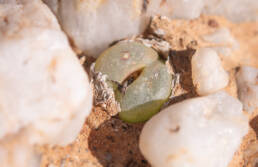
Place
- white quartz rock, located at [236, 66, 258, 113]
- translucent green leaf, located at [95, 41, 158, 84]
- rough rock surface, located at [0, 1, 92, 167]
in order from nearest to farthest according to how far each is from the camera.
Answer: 1. rough rock surface, located at [0, 1, 92, 167]
2. translucent green leaf, located at [95, 41, 158, 84]
3. white quartz rock, located at [236, 66, 258, 113]

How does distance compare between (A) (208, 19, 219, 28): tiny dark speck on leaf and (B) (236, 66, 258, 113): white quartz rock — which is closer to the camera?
(B) (236, 66, 258, 113): white quartz rock

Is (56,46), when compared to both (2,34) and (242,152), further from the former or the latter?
(242,152)

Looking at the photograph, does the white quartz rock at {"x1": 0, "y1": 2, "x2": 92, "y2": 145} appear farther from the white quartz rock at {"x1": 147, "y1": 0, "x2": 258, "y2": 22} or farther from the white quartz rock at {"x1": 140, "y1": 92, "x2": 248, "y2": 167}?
the white quartz rock at {"x1": 147, "y1": 0, "x2": 258, "y2": 22}

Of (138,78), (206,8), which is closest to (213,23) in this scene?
(206,8)

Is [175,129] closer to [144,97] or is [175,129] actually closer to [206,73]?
[144,97]

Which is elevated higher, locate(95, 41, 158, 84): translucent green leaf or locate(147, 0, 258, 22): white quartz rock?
locate(147, 0, 258, 22): white quartz rock

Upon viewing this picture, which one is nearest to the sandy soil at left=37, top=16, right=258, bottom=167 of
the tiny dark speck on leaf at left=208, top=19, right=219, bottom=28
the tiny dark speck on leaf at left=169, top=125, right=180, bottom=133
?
the tiny dark speck on leaf at left=208, top=19, right=219, bottom=28

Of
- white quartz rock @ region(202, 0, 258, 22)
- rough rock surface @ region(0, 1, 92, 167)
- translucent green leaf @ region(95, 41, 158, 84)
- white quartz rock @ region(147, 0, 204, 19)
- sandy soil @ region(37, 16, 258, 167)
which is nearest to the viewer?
rough rock surface @ region(0, 1, 92, 167)

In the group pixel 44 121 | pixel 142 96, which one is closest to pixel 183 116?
pixel 142 96
